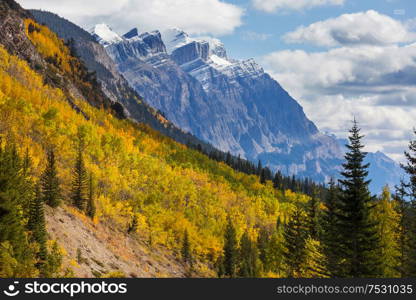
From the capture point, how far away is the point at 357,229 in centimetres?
3703

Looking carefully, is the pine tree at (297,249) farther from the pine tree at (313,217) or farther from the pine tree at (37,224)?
the pine tree at (37,224)

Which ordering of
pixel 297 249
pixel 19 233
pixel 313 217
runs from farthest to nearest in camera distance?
pixel 313 217 < pixel 297 249 < pixel 19 233

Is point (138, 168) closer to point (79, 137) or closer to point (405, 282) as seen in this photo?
point (79, 137)

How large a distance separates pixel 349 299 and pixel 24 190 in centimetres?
3847

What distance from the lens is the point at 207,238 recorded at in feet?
415

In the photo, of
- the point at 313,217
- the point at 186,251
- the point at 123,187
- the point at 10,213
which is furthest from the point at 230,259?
the point at 10,213

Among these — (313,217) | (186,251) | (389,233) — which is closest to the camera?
(389,233)

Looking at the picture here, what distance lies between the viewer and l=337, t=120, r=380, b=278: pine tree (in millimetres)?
36312

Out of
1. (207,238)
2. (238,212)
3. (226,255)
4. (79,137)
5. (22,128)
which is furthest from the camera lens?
(238,212)

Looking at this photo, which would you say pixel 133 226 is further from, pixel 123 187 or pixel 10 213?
pixel 10 213

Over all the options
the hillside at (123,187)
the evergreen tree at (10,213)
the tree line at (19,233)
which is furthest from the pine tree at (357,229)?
the hillside at (123,187)

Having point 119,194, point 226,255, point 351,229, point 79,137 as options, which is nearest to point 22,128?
point 79,137

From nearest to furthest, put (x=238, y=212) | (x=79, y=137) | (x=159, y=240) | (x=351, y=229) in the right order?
(x=351, y=229)
(x=159, y=240)
(x=79, y=137)
(x=238, y=212)

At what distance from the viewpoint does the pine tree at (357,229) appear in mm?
36312
